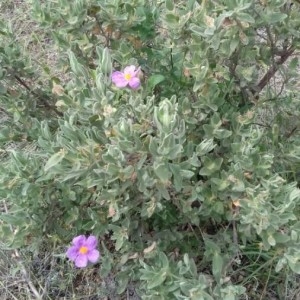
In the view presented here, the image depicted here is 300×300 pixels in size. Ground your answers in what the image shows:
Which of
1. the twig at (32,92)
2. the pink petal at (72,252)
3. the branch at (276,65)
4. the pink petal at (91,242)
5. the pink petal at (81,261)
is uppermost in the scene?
the branch at (276,65)

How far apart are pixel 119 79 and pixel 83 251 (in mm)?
514

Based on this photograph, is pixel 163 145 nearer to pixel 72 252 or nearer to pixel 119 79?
pixel 119 79

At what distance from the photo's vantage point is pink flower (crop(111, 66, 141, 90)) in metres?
1.67

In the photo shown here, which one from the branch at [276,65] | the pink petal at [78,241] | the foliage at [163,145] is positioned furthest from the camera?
the branch at [276,65]

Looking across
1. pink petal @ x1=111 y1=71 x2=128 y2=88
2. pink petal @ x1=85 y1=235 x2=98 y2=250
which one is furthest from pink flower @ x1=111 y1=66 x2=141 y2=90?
pink petal @ x1=85 y1=235 x2=98 y2=250

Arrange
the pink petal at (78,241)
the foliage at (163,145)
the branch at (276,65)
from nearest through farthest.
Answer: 1. the foliage at (163,145)
2. the pink petal at (78,241)
3. the branch at (276,65)

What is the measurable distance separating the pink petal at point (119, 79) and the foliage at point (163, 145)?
20mm

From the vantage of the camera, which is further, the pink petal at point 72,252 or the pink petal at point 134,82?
the pink petal at point 72,252

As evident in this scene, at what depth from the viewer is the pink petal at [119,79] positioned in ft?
5.49

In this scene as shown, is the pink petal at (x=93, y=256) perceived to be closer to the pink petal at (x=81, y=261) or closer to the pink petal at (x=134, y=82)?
the pink petal at (x=81, y=261)

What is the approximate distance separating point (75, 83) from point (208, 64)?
0.38m

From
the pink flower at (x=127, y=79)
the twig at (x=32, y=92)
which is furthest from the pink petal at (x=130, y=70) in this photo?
the twig at (x=32, y=92)

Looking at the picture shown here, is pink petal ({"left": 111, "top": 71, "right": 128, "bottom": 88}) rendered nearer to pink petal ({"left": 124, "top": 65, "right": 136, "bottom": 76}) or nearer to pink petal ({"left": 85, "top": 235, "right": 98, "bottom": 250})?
pink petal ({"left": 124, "top": 65, "right": 136, "bottom": 76})

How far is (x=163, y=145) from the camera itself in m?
1.47
